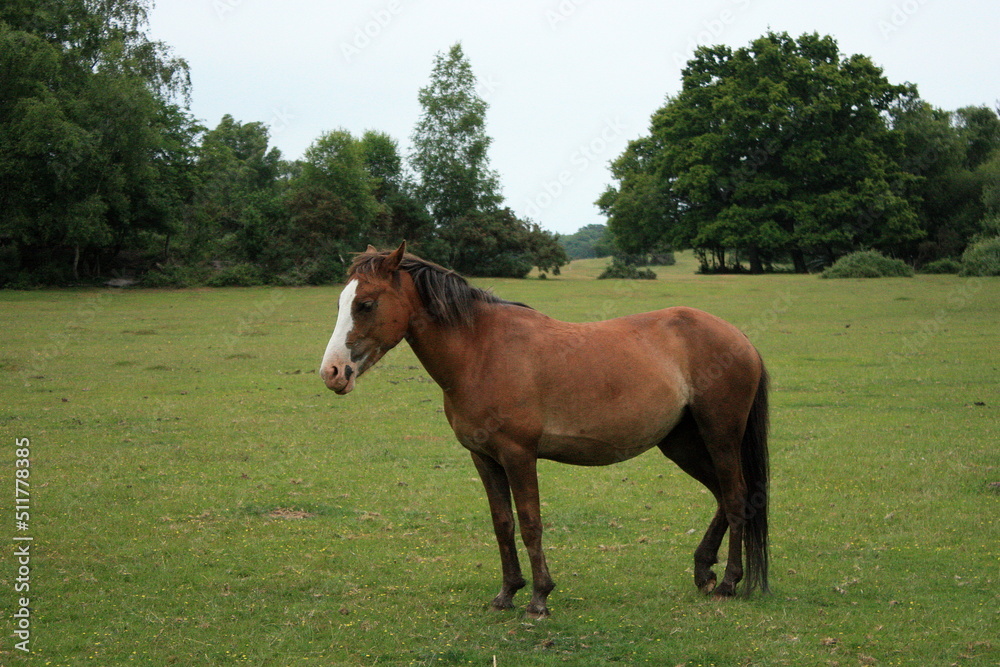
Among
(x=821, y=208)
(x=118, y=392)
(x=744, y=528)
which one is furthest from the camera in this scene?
(x=821, y=208)

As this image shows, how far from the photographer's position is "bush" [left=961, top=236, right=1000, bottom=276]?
131ft

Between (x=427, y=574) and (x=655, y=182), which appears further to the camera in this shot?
(x=655, y=182)

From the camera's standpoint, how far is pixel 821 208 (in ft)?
164

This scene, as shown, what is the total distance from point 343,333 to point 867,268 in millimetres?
42167

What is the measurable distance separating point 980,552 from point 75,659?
6973mm

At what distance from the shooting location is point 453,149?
158 feet

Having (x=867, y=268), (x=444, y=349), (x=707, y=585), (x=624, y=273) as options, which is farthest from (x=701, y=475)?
(x=624, y=273)

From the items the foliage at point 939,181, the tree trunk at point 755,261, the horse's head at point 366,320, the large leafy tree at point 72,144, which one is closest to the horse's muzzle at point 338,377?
the horse's head at point 366,320

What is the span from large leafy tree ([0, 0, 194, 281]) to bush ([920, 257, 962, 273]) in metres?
42.0

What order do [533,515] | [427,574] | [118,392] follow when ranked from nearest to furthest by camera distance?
[533,515] < [427,574] < [118,392]

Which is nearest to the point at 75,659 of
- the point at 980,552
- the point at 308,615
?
the point at 308,615

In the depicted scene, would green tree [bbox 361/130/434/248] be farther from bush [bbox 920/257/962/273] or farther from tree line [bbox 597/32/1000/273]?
bush [bbox 920/257/962/273]

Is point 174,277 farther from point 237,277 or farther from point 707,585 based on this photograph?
point 707,585

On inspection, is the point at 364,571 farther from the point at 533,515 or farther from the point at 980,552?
the point at 980,552
